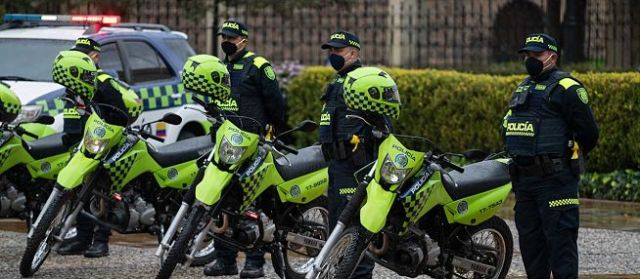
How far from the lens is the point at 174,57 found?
14867mm

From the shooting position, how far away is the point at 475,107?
52.0ft

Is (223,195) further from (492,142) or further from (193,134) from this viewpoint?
(492,142)

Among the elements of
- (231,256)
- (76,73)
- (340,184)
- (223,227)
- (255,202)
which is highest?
(76,73)

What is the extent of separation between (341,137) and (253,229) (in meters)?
0.94

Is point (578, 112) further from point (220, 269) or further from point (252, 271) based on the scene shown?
point (220, 269)

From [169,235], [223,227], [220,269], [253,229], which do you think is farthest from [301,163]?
[169,235]

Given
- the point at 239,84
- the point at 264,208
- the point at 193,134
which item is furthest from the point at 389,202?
the point at 193,134

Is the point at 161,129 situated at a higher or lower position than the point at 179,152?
lower

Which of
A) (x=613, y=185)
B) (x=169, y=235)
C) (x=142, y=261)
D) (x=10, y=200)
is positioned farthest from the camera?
(x=613, y=185)

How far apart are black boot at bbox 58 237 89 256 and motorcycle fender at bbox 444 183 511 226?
3518 mm

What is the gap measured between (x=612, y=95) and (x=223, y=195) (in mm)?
6497

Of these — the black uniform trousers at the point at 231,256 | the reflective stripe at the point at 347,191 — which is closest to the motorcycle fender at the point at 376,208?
the reflective stripe at the point at 347,191

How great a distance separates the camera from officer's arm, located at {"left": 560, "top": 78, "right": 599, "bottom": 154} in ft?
27.7

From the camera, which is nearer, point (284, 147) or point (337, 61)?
point (337, 61)
